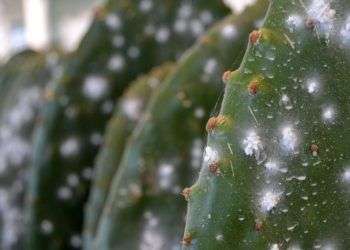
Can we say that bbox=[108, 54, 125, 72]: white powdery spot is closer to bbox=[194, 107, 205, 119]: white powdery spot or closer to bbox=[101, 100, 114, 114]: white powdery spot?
bbox=[101, 100, 114, 114]: white powdery spot

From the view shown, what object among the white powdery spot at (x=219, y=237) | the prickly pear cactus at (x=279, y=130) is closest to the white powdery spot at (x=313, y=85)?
the prickly pear cactus at (x=279, y=130)

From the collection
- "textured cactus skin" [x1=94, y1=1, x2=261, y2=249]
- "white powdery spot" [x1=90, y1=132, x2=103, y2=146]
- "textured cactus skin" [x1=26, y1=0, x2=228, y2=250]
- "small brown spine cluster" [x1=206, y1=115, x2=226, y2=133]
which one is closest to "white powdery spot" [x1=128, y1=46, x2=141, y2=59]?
"textured cactus skin" [x1=26, y1=0, x2=228, y2=250]

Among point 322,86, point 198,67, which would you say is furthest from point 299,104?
point 198,67

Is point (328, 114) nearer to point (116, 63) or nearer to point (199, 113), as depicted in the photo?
point (199, 113)

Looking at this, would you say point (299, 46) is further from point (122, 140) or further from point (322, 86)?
point (122, 140)

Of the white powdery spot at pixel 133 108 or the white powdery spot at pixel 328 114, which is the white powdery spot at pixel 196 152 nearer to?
the white powdery spot at pixel 133 108

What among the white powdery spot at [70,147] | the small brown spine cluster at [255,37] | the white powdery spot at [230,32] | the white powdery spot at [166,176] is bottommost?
the small brown spine cluster at [255,37]
